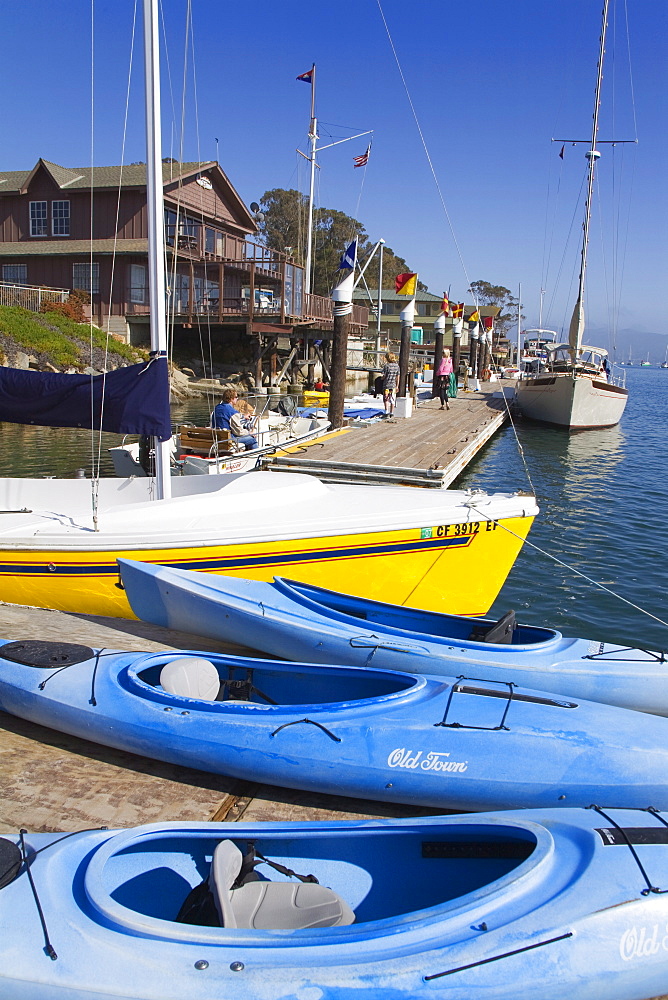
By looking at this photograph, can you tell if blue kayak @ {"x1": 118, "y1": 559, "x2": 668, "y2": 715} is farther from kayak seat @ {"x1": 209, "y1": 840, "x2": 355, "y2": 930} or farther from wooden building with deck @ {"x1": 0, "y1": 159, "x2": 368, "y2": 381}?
wooden building with deck @ {"x1": 0, "y1": 159, "x2": 368, "y2": 381}

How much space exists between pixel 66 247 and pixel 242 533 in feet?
106

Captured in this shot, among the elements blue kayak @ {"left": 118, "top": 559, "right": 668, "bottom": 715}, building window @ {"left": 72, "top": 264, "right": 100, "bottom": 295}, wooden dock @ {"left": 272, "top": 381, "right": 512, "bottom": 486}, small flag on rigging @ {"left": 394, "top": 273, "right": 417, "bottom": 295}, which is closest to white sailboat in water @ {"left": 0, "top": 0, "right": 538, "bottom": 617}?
blue kayak @ {"left": 118, "top": 559, "right": 668, "bottom": 715}

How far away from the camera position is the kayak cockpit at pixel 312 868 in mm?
3400

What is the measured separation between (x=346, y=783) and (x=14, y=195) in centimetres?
3965

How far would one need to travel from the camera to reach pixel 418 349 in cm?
6091

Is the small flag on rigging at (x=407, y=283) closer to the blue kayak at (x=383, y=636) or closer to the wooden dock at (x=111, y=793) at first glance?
A: the blue kayak at (x=383, y=636)

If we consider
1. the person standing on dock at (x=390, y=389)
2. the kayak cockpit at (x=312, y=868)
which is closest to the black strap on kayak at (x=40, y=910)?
the kayak cockpit at (x=312, y=868)

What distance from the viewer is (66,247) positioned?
115ft

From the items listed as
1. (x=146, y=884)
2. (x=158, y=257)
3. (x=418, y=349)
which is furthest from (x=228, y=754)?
(x=418, y=349)

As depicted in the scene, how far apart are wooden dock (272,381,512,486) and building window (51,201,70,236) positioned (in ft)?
75.3

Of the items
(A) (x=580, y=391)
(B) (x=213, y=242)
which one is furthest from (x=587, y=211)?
(B) (x=213, y=242)

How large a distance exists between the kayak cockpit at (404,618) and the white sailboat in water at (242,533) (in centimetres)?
78

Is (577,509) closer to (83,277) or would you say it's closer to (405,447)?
(405,447)

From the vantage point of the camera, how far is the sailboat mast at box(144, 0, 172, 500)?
7039mm
